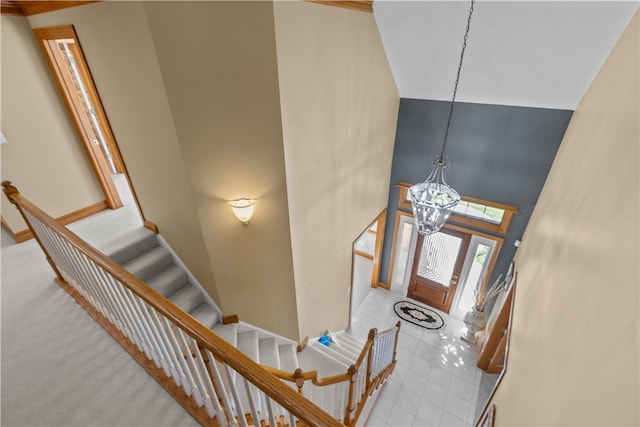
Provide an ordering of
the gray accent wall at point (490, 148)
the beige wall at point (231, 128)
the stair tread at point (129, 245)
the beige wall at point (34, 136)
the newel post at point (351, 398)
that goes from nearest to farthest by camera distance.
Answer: the beige wall at point (231, 128) < the newel post at point (351, 398) < the beige wall at point (34, 136) < the stair tread at point (129, 245) < the gray accent wall at point (490, 148)

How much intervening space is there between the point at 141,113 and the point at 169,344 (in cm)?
226

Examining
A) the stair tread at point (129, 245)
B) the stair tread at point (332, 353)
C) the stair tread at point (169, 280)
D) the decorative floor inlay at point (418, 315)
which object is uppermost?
the stair tread at point (129, 245)

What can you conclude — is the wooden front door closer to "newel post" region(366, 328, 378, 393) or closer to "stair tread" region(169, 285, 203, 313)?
"newel post" region(366, 328, 378, 393)

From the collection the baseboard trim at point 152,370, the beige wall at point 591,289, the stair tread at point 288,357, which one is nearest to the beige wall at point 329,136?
the stair tread at point 288,357

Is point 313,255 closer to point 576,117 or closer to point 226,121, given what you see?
point 226,121

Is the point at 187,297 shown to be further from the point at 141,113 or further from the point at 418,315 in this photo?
the point at 418,315

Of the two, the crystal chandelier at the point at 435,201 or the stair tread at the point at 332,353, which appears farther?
the stair tread at the point at 332,353

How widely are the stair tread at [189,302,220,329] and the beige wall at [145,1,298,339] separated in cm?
30

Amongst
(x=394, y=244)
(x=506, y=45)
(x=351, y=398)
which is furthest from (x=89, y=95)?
(x=394, y=244)

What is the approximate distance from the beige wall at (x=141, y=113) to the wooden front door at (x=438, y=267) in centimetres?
386

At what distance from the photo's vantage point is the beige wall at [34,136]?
3.27 metres

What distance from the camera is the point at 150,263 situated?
3.72 meters

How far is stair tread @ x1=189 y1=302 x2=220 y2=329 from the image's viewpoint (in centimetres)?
371

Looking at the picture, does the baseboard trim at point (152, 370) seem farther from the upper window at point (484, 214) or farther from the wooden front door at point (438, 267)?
the wooden front door at point (438, 267)
